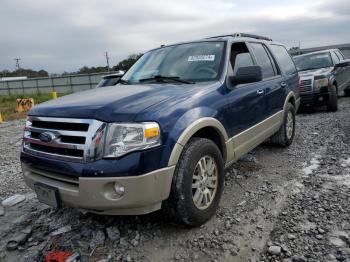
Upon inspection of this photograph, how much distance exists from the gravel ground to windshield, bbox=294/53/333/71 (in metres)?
5.84

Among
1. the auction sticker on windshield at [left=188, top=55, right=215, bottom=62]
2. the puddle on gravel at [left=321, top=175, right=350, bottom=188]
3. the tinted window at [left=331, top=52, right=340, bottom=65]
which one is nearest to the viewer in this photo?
the auction sticker on windshield at [left=188, top=55, right=215, bottom=62]

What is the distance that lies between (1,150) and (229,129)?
17.1ft

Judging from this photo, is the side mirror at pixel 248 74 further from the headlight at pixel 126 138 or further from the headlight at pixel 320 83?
the headlight at pixel 320 83

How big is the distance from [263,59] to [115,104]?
2863mm

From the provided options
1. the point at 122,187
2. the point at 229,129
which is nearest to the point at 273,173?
the point at 229,129

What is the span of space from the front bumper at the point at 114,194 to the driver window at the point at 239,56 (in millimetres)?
1785

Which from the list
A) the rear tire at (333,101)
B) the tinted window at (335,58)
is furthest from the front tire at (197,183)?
the tinted window at (335,58)

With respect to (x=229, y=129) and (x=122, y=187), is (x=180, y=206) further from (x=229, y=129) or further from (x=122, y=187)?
(x=229, y=129)

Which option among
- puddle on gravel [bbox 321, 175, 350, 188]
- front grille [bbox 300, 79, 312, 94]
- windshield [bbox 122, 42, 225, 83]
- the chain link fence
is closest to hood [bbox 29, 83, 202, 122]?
windshield [bbox 122, 42, 225, 83]

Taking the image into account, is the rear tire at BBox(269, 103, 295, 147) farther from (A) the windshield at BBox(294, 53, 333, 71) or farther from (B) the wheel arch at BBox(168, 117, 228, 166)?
(A) the windshield at BBox(294, 53, 333, 71)

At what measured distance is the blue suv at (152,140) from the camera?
253 centimetres

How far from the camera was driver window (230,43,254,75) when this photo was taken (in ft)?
12.9

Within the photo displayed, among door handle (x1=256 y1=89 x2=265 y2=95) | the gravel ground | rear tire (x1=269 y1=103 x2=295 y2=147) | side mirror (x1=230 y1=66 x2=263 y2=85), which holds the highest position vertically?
side mirror (x1=230 y1=66 x2=263 y2=85)

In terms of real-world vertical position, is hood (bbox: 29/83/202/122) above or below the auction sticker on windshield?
below
